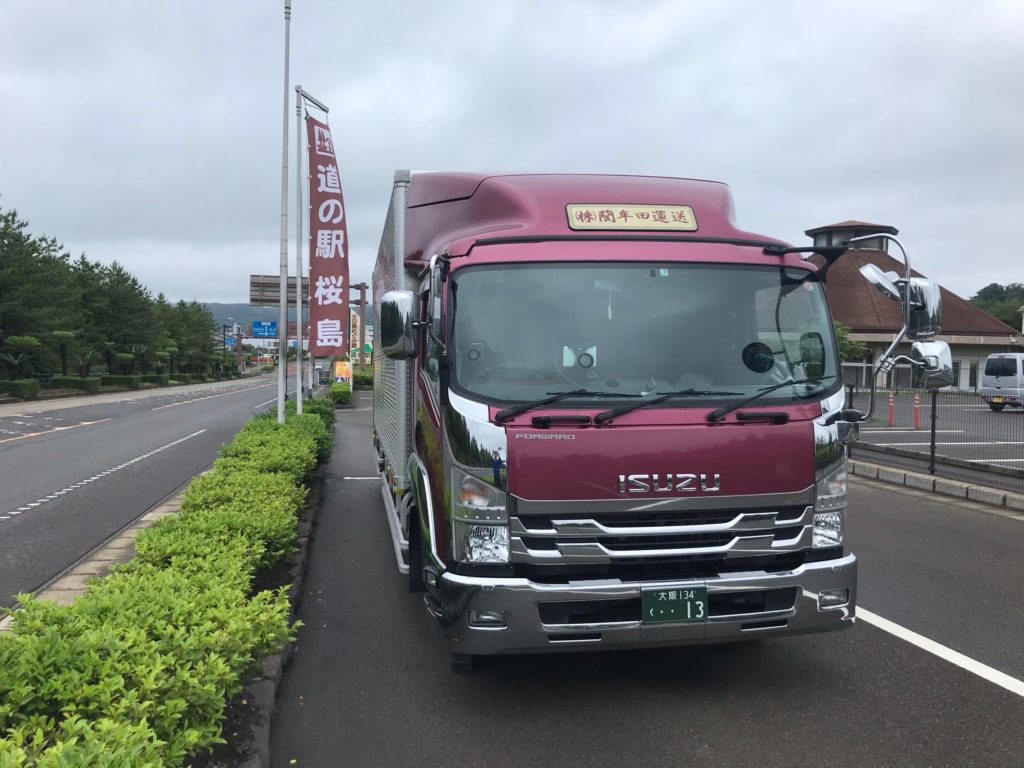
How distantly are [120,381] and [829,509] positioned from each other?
52931 mm

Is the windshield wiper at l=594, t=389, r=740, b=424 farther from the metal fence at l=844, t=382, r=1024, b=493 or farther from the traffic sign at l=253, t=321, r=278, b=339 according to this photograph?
the traffic sign at l=253, t=321, r=278, b=339

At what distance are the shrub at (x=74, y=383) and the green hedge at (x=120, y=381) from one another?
4.66 meters

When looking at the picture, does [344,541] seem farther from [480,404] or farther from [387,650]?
[480,404]

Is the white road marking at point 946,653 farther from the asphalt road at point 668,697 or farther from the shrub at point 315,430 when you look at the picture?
the shrub at point 315,430

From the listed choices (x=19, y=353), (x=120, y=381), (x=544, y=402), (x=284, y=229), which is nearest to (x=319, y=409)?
(x=284, y=229)

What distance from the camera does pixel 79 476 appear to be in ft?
38.1

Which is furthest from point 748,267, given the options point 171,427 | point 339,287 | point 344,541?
point 171,427

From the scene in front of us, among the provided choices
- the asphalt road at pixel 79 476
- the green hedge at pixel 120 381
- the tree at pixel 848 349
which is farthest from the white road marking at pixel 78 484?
the green hedge at pixel 120 381

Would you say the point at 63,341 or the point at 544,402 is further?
the point at 63,341

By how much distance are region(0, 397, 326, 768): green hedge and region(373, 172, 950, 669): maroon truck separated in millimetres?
1050

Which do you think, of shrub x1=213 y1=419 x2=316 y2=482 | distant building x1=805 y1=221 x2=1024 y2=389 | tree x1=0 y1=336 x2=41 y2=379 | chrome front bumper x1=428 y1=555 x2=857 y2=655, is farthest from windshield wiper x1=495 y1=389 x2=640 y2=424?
tree x1=0 y1=336 x2=41 y2=379

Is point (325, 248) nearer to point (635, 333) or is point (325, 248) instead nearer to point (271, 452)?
→ point (271, 452)

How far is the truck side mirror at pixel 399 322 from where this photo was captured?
4.26 metres

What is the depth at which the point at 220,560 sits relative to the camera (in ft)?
14.1
